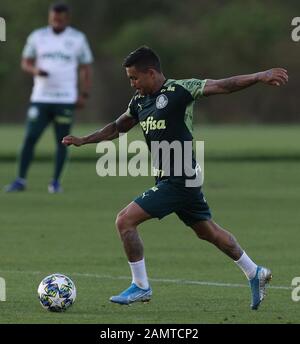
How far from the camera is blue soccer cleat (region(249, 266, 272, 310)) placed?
10.3 m

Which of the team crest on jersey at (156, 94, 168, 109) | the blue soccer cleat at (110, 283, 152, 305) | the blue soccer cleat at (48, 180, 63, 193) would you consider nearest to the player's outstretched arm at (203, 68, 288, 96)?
the team crest on jersey at (156, 94, 168, 109)

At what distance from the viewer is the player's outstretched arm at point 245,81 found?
32.4 feet

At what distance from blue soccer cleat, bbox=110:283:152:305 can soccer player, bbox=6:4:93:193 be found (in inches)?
411

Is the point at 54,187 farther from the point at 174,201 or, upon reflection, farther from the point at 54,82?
the point at 174,201

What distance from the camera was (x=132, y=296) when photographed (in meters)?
10.4

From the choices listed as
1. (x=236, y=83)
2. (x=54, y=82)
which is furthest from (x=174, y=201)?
(x=54, y=82)

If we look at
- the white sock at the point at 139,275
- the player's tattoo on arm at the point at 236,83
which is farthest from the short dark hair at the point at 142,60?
the white sock at the point at 139,275

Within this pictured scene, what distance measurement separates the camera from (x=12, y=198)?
20047mm

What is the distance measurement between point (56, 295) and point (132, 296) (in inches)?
28.0

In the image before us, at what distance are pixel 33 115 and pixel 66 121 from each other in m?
0.58

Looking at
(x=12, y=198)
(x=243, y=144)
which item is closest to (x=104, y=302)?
(x=12, y=198)

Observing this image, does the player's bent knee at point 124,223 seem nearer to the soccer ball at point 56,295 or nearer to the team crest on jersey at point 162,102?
the soccer ball at point 56,295

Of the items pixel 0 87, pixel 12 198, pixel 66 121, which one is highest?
pixel 0 87
